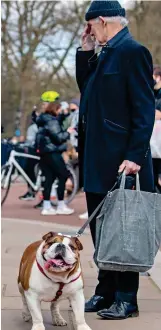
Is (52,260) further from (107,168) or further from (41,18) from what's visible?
(41,18)

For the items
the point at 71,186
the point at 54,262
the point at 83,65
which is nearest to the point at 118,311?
the point at 54,262

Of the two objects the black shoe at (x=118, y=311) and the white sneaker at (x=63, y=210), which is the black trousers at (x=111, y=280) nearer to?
the black shoe at (x=118, y=311)

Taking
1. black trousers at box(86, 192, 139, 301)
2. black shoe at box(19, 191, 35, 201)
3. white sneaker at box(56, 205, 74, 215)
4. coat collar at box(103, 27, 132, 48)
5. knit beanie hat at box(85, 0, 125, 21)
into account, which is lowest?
black shoe at box(19, 191, 35, 201)

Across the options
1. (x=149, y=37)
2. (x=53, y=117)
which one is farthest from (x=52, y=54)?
(x=53, y=117)

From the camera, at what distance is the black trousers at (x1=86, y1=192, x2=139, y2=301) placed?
4.59m

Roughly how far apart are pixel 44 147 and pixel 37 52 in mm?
22993

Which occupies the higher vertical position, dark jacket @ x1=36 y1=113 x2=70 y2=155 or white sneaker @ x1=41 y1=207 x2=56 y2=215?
dark jacket @ x1=36 y1=113 x2=70 y2=155

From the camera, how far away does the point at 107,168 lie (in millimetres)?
4488

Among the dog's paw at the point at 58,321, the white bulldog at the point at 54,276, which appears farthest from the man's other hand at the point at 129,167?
the dog's paw at the point at 58,321

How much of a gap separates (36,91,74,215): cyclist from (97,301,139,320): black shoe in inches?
243

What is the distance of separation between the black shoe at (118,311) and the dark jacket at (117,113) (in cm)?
76

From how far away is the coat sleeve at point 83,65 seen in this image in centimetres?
472

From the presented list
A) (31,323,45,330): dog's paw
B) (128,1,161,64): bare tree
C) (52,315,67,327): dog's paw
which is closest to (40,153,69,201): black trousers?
(52,315,67,327): dog's paw

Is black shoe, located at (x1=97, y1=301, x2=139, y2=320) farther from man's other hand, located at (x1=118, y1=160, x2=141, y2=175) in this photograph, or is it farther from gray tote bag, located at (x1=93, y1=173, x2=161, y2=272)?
man's other hand, located at (x1=118, y1=160, x2=141, y2=175)
